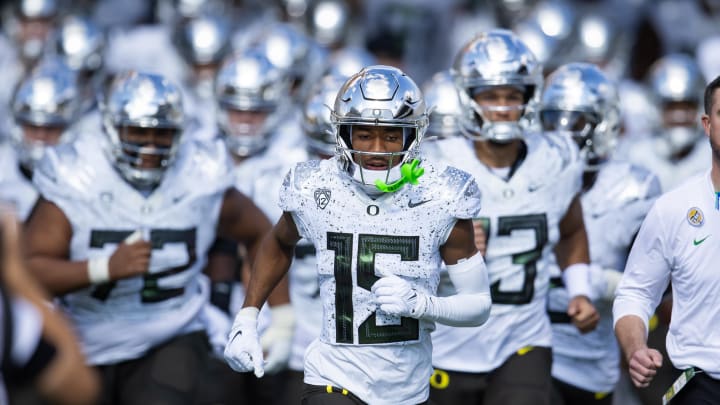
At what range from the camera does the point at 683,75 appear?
8430 millimetres

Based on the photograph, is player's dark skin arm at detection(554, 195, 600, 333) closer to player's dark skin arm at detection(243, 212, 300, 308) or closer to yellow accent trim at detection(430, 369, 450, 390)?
yellow accent trim at detection(430, 369, 450, 390)

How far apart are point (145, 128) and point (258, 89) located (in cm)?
205

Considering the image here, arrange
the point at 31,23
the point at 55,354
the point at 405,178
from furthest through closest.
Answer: the point at 31,23, the point at 405,178, the point at 55,354

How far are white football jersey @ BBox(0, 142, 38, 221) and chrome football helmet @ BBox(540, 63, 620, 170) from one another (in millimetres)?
2395

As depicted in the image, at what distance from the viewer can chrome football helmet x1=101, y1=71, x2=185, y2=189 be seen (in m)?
5.53

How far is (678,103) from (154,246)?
153 inches

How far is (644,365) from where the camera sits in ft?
14.1

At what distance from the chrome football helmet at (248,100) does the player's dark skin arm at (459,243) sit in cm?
306

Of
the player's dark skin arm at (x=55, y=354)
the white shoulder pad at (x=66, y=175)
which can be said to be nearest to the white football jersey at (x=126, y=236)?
the white shoulder pad at (x=66, y=175)

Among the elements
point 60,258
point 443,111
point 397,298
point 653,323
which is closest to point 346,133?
point 397,298

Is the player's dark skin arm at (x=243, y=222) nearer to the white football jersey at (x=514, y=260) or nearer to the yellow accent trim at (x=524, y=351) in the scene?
the white football jersey at (x=514, y=260)

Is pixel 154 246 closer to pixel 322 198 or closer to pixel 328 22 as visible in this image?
pixel 322 198

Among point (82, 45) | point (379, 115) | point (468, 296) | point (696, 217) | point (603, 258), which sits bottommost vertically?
point (603, 258)

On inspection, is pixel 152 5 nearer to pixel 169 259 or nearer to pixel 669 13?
pixel 669 13
